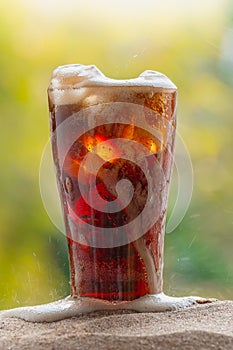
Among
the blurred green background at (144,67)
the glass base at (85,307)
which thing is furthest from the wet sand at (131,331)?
the blurred green background at (144,67)

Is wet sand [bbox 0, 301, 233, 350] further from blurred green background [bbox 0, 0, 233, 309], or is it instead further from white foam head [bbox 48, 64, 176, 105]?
blurred green background [bbox 0, 0, 233, 309]

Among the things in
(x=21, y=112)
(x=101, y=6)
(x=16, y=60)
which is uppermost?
(x=101, y=6)

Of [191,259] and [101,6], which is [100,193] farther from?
[101,6]

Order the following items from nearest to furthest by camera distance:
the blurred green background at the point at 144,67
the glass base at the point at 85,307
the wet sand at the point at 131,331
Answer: the wet sand at the point at 131,331
the glass base at the point at 85,307
the blurred green background at the point at 144,67

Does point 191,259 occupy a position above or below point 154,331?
below

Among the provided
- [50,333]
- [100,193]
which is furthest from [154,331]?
[100,193]

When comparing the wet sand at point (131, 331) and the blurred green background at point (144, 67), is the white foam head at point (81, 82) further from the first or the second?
the blurred green background at point (144, 67)

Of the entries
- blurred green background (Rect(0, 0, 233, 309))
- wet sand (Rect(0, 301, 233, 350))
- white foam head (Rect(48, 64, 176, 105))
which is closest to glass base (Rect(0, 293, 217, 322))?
wet sand (Rect(0, 301, 233, 350))
